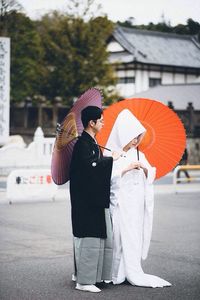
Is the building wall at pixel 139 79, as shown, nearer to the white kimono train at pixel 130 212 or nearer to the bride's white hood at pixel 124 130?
the bride's white hood at pixel 124 130

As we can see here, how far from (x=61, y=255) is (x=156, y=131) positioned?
221 centimetres

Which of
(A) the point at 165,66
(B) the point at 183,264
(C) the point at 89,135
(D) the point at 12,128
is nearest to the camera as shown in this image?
(C) the point at 89,135

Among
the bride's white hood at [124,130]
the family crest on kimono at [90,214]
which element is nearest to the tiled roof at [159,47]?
the bride's white hood at [124,130]

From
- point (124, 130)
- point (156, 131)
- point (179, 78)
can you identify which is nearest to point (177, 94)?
point (179, 78)

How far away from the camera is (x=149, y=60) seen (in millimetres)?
43031

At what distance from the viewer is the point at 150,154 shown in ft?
21.9

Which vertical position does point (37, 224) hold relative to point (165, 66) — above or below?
below

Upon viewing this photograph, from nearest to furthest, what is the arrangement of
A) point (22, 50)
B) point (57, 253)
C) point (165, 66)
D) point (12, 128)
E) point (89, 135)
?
point (89, 135) → point (57, 253) → point (22, 50) → point (12, 128) → point (165, 66)

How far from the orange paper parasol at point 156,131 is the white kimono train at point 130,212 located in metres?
0.21

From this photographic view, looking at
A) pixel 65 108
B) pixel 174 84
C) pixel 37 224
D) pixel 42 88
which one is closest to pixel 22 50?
pixel 42 88

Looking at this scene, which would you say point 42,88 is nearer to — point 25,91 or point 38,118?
point 25,91

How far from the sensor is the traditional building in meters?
42.8

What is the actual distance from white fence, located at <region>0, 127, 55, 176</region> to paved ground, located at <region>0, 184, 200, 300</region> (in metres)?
10.2

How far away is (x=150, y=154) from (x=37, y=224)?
465 cm
